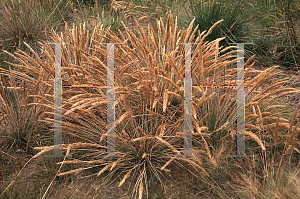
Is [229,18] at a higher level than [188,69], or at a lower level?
higher

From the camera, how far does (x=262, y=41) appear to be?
359 centimetres

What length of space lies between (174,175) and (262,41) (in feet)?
7.80

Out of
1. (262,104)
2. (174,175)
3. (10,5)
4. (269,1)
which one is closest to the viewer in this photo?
(174,175)

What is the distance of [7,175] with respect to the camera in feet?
7.06

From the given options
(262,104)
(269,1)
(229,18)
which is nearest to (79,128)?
(262,104)

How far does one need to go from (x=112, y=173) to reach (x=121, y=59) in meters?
1.01

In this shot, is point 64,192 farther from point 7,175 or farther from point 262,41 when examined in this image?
point 262,41

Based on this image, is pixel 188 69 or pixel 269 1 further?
pixel 269 1

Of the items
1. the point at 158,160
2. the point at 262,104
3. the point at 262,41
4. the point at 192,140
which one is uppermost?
the point at 262,41

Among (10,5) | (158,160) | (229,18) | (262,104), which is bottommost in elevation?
(158,160)

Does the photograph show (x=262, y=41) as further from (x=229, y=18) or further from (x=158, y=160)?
(x=158, y=160)

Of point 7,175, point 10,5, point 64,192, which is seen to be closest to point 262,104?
point 64,192

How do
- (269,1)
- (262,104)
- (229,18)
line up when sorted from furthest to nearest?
1. (269,1)
2. (229,18)
3. (262,104)

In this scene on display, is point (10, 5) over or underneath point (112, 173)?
over
